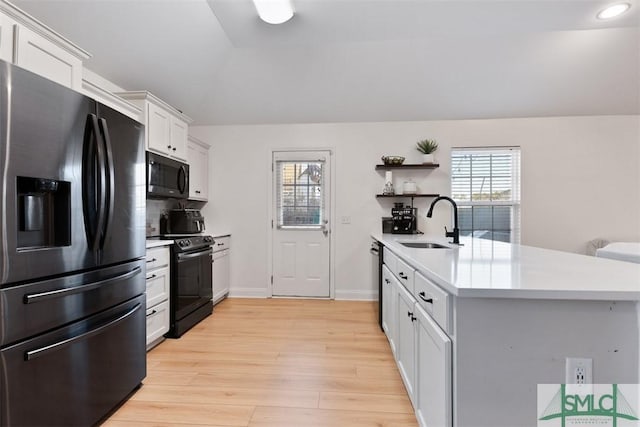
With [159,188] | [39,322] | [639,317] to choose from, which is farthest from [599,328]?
[159,188]

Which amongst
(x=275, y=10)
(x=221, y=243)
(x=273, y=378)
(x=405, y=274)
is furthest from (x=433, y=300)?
(x=221, y=243)

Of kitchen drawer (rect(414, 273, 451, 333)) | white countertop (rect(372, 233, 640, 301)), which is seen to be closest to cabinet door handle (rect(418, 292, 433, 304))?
kitchen drawer (rect(414, 273, 451, 333))

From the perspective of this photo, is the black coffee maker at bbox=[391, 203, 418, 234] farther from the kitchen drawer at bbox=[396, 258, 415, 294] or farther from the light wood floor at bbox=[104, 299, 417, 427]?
the kitchen drawer at bbox=[396, 258, 415, 294]

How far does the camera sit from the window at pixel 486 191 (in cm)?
414

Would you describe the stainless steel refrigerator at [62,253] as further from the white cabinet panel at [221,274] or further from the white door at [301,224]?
the white door at [301,224]

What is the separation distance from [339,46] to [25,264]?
3185 millimetres

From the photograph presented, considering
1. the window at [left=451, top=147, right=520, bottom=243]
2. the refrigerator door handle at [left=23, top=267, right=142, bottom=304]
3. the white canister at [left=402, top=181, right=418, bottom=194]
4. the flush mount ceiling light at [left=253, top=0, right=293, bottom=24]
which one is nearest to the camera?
the refrigerator door handle at [left=23, top=267, right=142, bottom=304]

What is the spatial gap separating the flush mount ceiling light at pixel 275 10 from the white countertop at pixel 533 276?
2.22 metres

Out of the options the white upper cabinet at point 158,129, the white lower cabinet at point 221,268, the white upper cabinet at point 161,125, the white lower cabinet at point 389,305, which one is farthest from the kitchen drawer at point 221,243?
the white lower cabinet at point 389,305

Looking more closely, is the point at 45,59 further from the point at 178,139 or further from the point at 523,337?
the point at 523,337

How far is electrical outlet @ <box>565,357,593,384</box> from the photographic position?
3.42ft

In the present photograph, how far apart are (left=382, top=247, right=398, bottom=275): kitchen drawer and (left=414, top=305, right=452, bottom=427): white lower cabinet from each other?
666mm

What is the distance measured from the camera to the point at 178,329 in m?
2.90

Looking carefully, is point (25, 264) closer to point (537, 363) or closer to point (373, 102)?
point (537, 363)
